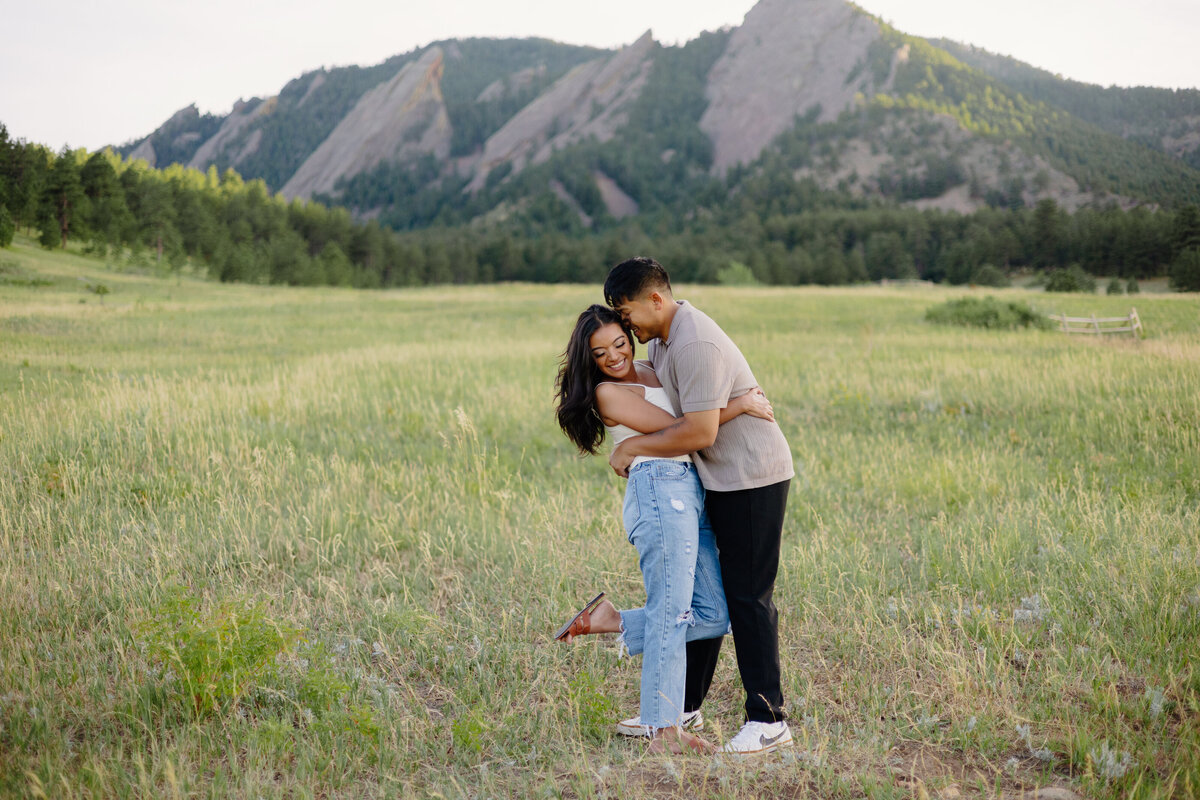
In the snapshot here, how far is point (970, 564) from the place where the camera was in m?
5.57

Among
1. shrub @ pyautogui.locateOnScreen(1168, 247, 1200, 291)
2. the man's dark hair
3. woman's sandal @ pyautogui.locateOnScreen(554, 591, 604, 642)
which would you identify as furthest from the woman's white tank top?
shrub @ pyautogui.locateOnScreen(1168, 247, 1200, 291)

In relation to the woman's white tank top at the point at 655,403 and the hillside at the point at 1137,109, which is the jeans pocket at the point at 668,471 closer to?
the woman's white tank top at the point at 655,403

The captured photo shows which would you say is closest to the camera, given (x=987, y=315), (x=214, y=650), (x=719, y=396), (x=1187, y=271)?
(x=719, y=396)

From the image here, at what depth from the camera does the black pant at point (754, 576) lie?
11.5ft

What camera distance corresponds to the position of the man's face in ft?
11.6

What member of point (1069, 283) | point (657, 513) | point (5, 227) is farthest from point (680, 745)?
point (1069, 283)

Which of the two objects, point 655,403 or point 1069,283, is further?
point 1069,283

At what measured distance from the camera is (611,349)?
3574mm

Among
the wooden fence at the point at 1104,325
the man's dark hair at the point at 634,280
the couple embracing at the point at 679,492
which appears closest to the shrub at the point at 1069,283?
the wooden fence at the point at 1104,325

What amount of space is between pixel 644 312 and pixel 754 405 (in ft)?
2.39

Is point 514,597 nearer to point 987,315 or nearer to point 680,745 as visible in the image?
point 680,745

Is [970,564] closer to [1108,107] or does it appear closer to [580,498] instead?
[580,498]

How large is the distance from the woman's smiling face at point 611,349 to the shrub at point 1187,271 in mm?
52709

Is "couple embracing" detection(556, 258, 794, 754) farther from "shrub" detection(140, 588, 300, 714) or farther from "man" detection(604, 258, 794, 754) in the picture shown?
"shrub" detection(140, 588, 300, 714)
